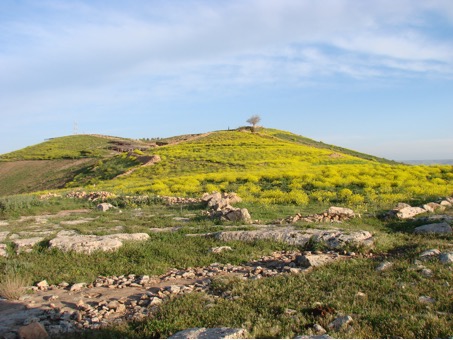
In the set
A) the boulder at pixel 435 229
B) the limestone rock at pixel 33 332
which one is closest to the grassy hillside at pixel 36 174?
the boulder at pixel 435 229

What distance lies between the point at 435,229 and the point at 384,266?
14.6 ft

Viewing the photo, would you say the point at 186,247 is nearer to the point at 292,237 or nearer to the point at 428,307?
the point at 292,237

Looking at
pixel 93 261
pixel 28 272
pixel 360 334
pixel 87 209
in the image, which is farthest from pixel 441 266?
pixel 87 209

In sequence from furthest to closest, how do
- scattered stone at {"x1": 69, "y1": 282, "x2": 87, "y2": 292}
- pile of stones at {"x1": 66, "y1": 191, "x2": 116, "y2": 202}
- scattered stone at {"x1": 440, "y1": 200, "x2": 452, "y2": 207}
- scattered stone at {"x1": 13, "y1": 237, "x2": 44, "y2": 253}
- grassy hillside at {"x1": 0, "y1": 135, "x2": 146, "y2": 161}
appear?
grassy hillside at {"x1": 0, "y1": 135, "x2": 146, "y2": 161} < pile of stones at {"x1": 66, "y1": 191, "x2": 116, "y2": 202} < scattered stone at {"x1": 440, "y1": 200, "x2": 452, "y2": 207} < scattered stone at {"x1": 13, "y1": 237, "x2": 44, "y2": 253} < scattered stone at {"x1": 69, "y1": 282, "x2": 87, "y2": 292}

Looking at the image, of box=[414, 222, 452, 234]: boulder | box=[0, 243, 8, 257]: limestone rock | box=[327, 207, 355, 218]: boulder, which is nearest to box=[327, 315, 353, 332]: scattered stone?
box=[414, 222, 452, 234]: boulder

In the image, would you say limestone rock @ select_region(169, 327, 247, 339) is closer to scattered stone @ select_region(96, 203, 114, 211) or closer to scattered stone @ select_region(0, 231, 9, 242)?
scattered stone @ select_region(0, 231, 9, 242)

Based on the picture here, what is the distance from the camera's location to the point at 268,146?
57.0 meters

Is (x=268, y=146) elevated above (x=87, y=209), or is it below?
above

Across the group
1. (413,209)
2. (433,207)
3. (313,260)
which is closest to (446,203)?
(433,207)

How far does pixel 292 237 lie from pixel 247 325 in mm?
5308

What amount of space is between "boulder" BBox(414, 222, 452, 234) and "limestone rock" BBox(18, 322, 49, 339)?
9360 mm

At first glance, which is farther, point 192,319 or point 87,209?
point 87,209

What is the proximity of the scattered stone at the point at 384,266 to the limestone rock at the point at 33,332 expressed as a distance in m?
5.44

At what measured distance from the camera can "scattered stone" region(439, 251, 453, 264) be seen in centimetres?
680
